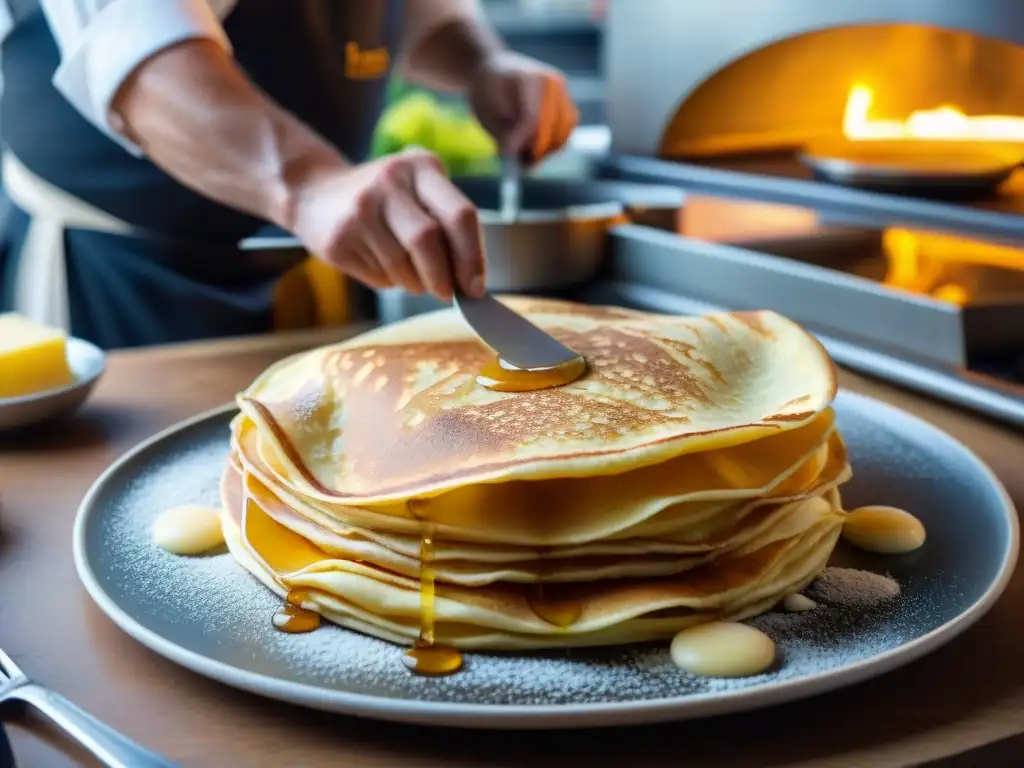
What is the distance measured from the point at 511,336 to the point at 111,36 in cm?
63

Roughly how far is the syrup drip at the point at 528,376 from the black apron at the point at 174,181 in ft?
2.86

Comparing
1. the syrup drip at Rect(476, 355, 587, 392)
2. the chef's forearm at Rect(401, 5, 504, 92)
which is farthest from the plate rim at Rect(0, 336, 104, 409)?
the chef's forearm at Rect(401, 5, 504, 92)

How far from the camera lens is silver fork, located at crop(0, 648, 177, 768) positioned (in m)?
0.52

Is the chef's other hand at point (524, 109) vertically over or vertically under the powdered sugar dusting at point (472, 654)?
over

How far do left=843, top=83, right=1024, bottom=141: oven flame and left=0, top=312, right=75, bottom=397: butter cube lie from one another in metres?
1.19

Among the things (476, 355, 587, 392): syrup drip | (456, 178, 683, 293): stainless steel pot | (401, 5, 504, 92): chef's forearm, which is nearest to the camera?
(476, 355, 587, 392): syrup drip

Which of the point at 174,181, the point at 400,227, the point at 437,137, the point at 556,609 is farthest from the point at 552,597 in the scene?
the point at 437,137

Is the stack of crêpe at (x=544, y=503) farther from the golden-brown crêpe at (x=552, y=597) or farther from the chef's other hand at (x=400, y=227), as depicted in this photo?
the chef's other hand at (x=400, y=227)

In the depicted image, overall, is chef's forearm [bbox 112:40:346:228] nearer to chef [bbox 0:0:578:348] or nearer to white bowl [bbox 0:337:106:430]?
chef [bbox 0:0:578:348]

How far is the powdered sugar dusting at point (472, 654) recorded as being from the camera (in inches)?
22.8

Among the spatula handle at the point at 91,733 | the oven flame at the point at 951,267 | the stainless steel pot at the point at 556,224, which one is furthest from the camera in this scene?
the stainless steel pot at the point at 556,224

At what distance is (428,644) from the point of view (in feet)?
2.05

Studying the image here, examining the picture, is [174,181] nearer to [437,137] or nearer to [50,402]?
[50,402]

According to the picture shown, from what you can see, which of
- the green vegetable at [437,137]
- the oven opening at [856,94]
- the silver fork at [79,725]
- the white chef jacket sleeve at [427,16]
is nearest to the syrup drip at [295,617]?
the silver fork at [79,725]
